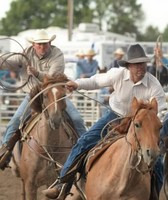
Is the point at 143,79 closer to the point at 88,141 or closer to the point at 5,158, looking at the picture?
the point at 88,141

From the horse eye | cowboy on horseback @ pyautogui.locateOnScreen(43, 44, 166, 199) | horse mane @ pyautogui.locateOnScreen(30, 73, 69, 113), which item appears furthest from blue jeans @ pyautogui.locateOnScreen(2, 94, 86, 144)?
the horse eye

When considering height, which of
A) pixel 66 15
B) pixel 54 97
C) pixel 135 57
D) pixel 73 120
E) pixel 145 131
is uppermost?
pixel 135 57

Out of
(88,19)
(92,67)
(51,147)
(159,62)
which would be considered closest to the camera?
(51,147)

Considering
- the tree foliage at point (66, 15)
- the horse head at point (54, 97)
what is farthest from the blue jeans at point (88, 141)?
the tree foliage at point (66, 15)

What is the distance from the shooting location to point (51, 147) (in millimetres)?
10078

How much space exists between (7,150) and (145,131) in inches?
168

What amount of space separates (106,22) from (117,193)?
2689 inches

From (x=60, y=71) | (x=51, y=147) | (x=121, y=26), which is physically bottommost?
(x=121, y=26)

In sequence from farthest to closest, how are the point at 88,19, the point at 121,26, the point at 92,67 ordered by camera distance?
1. the point at 121,26
2. the point at 88,19
3. the point at 92,67

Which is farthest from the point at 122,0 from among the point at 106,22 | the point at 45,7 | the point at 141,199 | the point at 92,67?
the point at 141,199

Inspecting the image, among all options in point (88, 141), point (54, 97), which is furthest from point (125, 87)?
point (54, 97)

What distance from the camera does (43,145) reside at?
33.0 feet

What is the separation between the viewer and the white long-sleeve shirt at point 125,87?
324 inches

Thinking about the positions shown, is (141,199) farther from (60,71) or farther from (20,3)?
(20,3)
